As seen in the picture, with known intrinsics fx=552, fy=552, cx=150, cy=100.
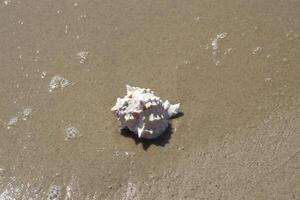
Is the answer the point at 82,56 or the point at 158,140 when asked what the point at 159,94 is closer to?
the point at 158,140

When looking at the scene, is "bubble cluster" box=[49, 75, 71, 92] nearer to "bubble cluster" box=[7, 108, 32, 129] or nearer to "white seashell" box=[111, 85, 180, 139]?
"bubble cluster" box=[7, 108, 32, 129]

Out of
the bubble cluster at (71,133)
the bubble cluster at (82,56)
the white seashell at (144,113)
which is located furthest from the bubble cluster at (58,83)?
the white seashell at (144,113)

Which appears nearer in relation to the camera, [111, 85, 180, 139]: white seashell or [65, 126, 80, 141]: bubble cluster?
[111, 85, 180, 139]: white seashell

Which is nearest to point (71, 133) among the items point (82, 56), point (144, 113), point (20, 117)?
point (20, 117)

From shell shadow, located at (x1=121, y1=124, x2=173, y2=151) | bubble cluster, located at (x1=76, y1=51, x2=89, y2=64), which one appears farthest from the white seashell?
bubble cluster, located at (x1=76, y1=51, x2=89, y2=64)

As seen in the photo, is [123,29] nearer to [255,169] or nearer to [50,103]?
[50,103]

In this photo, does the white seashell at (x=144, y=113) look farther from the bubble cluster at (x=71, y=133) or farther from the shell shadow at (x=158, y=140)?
the bubble cluster at (x=71, y=133)
